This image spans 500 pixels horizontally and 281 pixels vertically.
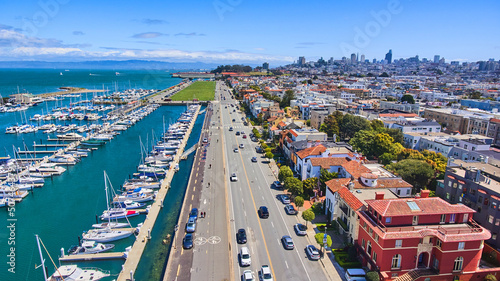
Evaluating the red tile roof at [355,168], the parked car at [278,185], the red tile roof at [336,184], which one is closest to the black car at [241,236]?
the red tile roof at [336,184]

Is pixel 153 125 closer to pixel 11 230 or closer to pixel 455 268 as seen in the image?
pixel 11 230

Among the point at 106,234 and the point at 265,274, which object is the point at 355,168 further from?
the point at 106,234

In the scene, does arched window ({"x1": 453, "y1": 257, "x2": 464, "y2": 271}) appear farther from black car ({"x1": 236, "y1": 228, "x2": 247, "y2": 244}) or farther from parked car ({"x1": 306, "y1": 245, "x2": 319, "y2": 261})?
black car ({"x1": 236, "y1": 228, "x2": 247, "y2": 244})

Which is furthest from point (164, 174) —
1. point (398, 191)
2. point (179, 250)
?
point (398, 191)

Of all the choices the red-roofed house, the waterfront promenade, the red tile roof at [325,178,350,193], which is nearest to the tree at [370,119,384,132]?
the waterfront promenade

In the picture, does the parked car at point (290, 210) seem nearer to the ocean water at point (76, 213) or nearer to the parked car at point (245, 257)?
the parked car at point (245, 257)
